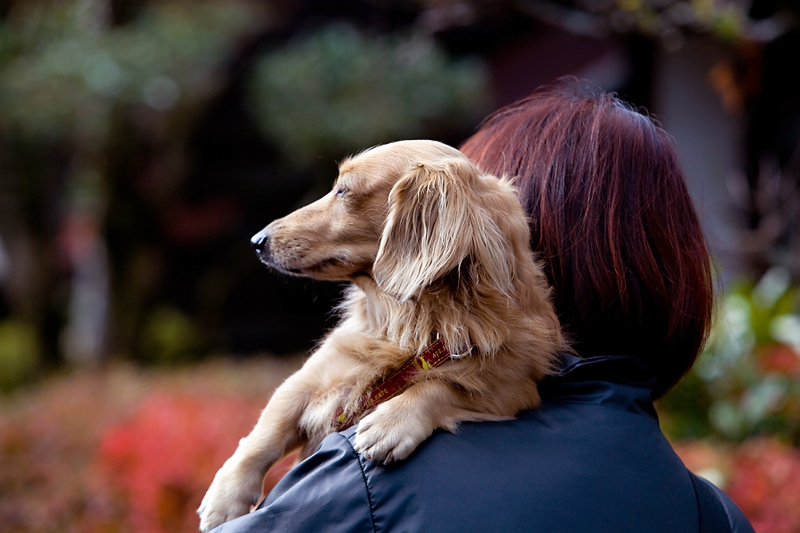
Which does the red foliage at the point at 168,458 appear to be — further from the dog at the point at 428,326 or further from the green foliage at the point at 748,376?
the green foliage at the point at 748,376

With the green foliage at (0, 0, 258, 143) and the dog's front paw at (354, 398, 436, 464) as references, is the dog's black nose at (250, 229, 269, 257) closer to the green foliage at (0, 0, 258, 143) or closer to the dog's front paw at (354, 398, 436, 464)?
the dog's front paw at (354, 398, 436, 464)

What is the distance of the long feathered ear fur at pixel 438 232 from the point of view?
1362 mm

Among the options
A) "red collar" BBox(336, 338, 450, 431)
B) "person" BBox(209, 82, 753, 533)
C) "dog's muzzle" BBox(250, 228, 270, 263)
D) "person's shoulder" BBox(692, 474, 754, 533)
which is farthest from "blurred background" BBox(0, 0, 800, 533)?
"person's shoulder" BBox(692, 474, 754, 533)

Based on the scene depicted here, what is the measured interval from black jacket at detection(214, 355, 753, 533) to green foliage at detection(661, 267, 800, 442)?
309 cm

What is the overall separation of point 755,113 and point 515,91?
2523 millimetres

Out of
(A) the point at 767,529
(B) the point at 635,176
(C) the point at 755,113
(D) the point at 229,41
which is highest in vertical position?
(D) the point at 229,41

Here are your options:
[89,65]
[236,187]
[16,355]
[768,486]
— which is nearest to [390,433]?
[768,486]

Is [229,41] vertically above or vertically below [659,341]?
above

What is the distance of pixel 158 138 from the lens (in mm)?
7492

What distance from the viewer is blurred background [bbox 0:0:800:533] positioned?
381 centimetres

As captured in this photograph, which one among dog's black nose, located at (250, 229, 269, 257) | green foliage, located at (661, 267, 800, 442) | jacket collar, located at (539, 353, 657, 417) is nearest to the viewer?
jacket collar, located at (539, 353, 657, 417)

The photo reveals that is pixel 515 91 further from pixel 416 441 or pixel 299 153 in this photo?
pixel 416 441

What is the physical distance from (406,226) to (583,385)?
475mm

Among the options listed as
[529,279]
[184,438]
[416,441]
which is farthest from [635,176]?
[184,438]
